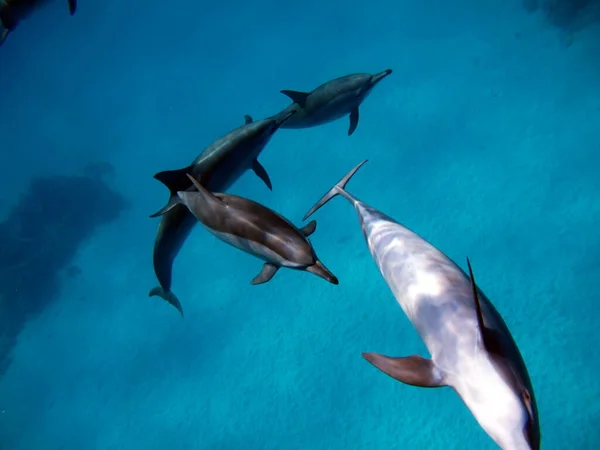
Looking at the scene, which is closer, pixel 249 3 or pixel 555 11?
pixel 555 11

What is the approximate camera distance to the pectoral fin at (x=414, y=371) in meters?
2.18

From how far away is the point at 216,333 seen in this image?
12.6m

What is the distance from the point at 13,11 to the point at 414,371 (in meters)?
5.90

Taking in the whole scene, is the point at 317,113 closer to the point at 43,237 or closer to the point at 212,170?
the point at 212,170

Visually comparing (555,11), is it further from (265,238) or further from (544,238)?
(265,238)

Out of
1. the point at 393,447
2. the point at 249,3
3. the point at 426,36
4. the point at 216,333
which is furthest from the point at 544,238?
the point at 249,3

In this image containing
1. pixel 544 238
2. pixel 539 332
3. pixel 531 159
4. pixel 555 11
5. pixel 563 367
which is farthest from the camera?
pixel 555 11

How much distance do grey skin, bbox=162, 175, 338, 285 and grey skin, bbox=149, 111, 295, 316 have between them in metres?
0.42

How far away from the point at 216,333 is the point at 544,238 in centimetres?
991

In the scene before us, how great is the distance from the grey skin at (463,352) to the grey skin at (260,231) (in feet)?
2.08

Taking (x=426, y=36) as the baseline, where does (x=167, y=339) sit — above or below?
below

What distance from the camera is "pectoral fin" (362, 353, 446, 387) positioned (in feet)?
7.16

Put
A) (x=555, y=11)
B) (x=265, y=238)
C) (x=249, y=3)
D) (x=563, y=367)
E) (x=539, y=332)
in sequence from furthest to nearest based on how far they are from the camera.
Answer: (x=249, y=3), (x=555, y=11), (x=539, y=332), (x=563, y=367), (x=265, y=238)

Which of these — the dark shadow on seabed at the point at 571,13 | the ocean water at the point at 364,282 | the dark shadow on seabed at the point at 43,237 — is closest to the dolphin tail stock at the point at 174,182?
the ocean water at the point at 364,282
